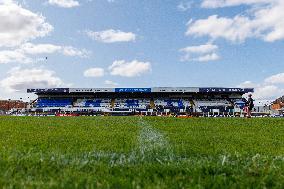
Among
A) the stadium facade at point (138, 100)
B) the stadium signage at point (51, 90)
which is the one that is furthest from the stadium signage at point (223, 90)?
the stadium signage at point (51, 90)

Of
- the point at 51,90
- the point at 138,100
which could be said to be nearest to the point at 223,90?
the point at 138,100

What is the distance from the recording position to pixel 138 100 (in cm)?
6462

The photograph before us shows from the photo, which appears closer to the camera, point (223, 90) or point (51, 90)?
point (223, 90)

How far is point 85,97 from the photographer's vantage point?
220 ft

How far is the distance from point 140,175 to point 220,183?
66 centimetres

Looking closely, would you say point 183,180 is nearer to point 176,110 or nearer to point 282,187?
point 282,187

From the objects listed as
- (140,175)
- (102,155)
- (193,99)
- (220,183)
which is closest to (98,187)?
(140,175)

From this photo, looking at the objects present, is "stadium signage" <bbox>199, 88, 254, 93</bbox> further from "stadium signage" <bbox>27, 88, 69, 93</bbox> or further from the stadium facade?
"stadium signage" <bbox>27, 88, 69, 93</bbox>

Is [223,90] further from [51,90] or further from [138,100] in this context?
[51,90]

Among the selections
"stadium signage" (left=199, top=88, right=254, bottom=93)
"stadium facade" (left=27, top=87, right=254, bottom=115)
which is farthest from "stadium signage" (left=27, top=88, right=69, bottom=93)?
"stadium signage" (left=199, top=88, right=254, bottom=93)

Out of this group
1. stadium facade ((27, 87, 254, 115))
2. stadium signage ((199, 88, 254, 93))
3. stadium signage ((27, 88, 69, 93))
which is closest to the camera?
stadium facade ((27, 87, 254, 115))

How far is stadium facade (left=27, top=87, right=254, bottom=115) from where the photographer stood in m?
59.1

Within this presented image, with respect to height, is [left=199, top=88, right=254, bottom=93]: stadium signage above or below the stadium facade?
above

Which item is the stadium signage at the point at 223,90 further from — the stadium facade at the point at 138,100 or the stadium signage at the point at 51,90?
the stadium signage at the point at 51,90
